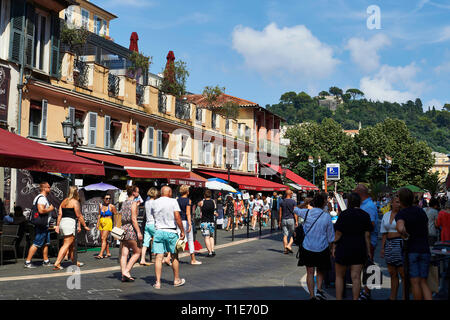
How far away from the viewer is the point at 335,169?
19016 millimetres

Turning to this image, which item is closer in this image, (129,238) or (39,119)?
(129,238)

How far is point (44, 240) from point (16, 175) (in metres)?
5.69

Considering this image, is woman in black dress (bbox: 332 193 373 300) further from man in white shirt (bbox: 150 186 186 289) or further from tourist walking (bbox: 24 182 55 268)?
tourist walking (bbox: 24 182 55 268)

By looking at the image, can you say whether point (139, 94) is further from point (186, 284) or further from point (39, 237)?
point (186, 284)

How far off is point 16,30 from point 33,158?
7.95 m

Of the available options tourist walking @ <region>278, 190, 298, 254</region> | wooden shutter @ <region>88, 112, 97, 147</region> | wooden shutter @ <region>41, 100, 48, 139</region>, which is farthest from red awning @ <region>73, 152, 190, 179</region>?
tourist walking @ <region>278, 190, 298, 254</region>

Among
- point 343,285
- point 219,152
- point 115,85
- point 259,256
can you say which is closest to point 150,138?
point 115,85

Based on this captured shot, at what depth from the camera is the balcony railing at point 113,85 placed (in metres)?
22.6

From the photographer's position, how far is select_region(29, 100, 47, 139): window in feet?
59.1

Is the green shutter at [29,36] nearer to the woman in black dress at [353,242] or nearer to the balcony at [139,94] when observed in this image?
the balcony at [139,94]

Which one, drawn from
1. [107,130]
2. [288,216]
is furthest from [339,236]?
[107,130]

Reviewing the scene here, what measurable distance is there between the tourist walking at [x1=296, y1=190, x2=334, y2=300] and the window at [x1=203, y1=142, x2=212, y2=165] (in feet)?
81.1

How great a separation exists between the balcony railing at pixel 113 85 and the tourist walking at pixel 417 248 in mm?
18250

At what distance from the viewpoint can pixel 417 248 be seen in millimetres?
6348
